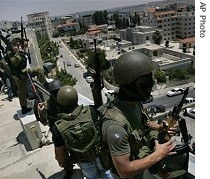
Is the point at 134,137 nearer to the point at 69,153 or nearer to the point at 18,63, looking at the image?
the point at 69,153

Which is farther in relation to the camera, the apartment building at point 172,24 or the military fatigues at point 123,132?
the apartment building at point 172,24

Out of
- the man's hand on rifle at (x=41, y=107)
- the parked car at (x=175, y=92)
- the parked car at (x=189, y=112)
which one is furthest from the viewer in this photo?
the parked car at (x=175, y=92)

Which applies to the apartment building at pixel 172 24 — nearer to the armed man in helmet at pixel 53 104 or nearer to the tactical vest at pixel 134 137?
the armed man in helmet at pixel 53 104

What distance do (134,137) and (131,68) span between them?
1.35ft

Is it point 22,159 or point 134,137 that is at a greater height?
point 134,137

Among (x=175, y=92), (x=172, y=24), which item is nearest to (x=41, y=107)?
(x=175, y=92)

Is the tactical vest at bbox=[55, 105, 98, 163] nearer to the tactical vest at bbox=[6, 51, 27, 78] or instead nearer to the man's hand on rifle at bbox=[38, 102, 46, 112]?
the man's hand on rifle at bbox=[38, 102, 46, 112]

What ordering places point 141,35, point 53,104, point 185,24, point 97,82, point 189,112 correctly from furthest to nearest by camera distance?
point 185,24 < point 141,35 < point 189,112 < point 53,104 < point 97,82

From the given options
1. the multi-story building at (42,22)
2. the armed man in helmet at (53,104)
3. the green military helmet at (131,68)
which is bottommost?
the multi-story building at (42,22)

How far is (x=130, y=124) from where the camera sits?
1686mm

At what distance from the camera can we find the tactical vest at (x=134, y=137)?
1.64 meters

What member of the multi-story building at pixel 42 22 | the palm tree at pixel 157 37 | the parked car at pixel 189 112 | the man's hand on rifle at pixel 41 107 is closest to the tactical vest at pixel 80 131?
the man's hand on rifle at pixel 41 107

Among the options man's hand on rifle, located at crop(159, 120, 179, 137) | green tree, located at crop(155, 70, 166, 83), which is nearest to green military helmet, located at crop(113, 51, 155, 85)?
man's hand on rifle, located at crop(159, 120, 179, 137)

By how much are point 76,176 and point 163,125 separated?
160 centimetres
